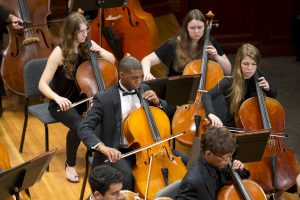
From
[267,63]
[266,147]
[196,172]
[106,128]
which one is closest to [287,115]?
[267,63]

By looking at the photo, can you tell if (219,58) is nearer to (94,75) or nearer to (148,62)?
(148,62)

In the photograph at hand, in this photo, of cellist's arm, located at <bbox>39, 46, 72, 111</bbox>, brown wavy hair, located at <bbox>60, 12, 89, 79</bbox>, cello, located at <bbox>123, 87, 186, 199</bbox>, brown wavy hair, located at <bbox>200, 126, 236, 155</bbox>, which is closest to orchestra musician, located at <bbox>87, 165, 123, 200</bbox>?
brown wavy hair, located at <bbox>200, 126, 236, 155</bbox>

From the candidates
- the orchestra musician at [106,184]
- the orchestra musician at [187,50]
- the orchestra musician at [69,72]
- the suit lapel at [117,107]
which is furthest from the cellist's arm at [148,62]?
the orchestra musician at [106,184]

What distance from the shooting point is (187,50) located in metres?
5.04

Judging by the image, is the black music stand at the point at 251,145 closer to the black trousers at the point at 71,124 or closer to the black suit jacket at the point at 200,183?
the black suit jacket at the point at 200,183

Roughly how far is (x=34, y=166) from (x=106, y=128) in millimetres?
898

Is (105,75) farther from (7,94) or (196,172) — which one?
(7,94)

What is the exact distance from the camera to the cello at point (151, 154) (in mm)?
3891

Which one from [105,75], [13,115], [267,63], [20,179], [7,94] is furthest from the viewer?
[267,63]

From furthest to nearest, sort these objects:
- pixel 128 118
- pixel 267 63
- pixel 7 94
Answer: pixel 267 63, pixel 7 94, pixel 128 118

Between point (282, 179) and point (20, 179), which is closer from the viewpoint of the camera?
point (20, 179)

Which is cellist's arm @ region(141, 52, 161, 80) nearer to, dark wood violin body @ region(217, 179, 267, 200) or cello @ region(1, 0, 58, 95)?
cello @ region(1, 0, 58, 95)

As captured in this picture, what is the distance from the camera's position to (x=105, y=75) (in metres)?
4.73

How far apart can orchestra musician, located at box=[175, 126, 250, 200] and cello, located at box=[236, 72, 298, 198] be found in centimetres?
76
